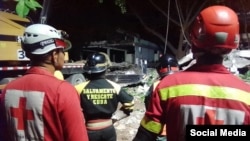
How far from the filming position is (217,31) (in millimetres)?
2053

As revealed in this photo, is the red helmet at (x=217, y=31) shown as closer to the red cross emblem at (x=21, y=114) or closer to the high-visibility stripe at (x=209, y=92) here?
the high-visibility stripe at (x=209, y=92)

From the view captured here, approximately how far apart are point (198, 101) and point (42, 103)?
0.94m

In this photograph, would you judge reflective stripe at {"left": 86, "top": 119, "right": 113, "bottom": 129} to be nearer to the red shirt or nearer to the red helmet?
the red shirt

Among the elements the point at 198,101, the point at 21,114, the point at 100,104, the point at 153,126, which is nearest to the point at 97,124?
the point at 100,104

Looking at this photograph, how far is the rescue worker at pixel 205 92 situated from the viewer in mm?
2014

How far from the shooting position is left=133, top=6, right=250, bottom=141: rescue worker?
2.01 m

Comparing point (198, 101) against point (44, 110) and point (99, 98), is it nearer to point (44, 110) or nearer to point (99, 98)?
point (44, 110)

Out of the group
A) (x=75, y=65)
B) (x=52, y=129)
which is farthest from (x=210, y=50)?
(x=75, y=65)

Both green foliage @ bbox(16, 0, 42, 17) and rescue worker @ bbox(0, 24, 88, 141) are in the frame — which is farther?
green foliage @ bbox(16, 0, 42, 17)

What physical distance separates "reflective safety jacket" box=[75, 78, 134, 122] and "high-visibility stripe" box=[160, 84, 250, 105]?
2.38m

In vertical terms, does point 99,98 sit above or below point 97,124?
above

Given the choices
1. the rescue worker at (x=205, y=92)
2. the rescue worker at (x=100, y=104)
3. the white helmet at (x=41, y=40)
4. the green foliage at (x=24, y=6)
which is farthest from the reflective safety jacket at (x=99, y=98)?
the rescue worker at (x=205, y=92)

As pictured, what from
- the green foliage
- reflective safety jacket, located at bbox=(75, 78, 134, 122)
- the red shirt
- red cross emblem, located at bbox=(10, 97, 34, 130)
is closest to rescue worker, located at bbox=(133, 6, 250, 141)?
the red shirt

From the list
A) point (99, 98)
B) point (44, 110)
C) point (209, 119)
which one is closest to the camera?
point (209, 119)
